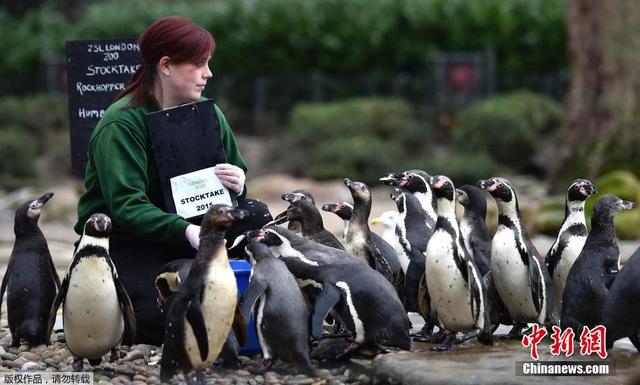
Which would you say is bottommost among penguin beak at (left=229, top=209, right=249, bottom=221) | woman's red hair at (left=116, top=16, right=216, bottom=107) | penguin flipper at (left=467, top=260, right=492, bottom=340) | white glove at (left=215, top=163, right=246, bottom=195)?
penguin flipper at (left=467, top=260, right=492, bottom=340)

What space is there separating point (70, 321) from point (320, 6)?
18412 mm

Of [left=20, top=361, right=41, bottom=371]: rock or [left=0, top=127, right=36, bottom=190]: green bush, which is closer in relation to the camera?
[left=20, top=361, right=41, bottom=371]: rock

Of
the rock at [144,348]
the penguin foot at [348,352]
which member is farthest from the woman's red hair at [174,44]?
the penguin foot at [348,352]

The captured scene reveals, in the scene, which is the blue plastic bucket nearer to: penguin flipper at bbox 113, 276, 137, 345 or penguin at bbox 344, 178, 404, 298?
penguin flipper at bbox 113, 276, 137, 345

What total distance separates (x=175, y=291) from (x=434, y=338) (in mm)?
1323

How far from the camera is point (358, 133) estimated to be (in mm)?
20547

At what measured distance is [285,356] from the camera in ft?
16.9

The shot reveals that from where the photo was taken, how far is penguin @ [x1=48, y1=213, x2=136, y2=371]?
17.2 ft

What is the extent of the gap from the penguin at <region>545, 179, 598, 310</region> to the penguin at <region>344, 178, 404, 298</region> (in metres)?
0.80

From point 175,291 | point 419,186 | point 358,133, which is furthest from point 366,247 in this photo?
point 358,133

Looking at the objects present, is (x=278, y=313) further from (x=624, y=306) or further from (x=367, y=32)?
(x=367, y=32)

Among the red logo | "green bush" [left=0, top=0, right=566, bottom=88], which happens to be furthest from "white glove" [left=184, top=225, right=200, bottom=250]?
"green bush" [left=0, top=0, right=566, bottom=88]
